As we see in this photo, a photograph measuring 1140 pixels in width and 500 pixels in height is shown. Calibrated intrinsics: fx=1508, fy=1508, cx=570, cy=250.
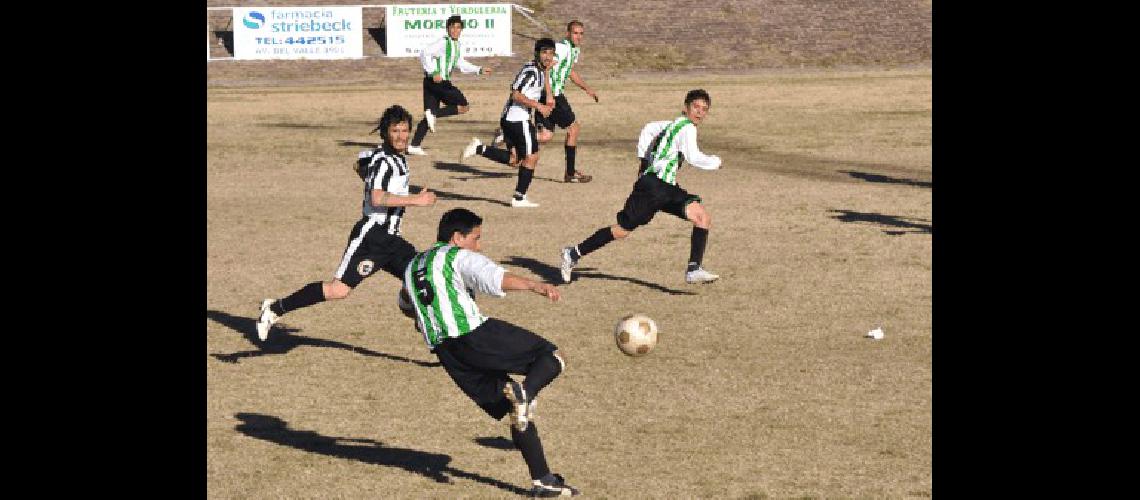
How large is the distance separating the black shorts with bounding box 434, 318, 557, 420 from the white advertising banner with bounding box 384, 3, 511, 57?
139 ft

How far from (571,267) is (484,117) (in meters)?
19.2

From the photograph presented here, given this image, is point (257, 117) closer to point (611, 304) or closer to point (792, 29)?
point (611, 304)

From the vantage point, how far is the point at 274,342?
45.4 ft

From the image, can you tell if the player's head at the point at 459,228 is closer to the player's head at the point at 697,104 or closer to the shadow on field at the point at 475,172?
the player's head at the point at 697,104

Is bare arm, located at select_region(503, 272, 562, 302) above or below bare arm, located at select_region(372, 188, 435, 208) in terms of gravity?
below

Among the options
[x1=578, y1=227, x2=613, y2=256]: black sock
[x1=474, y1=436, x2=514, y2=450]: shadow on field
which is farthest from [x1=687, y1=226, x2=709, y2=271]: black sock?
[x1=474, y1=436, x2=514, y2=450]: shadow on field

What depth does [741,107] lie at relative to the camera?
37094 mm

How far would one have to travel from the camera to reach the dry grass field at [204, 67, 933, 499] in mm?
10125

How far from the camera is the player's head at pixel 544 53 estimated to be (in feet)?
70.4

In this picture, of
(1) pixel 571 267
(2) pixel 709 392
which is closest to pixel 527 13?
(1) pixel 571 267

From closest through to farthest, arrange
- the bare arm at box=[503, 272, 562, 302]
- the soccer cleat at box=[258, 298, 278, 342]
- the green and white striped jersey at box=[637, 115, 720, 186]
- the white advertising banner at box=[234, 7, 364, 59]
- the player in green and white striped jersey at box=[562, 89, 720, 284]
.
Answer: the bare arm at box=[503, 272, 562, 302] → the soccer cleat at box=[258, 298, 278, 342] → the green and white striped jersey at box=[637, 115, 720, 186] → the player in green and white striped jersey at box=[562, 89, 720, 284] → the white advertising banner at box=[234, 7, 364, 59]

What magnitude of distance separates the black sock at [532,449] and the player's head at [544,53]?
12745 mm

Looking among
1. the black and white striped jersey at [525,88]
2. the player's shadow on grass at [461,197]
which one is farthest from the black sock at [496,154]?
the black and white striped jersey at [525,88]

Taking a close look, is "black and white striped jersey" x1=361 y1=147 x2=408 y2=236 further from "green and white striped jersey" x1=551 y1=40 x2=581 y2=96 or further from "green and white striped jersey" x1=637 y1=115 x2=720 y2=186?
"green and white striped jersey" x1=551 y1=40 x2=581 y2=96
